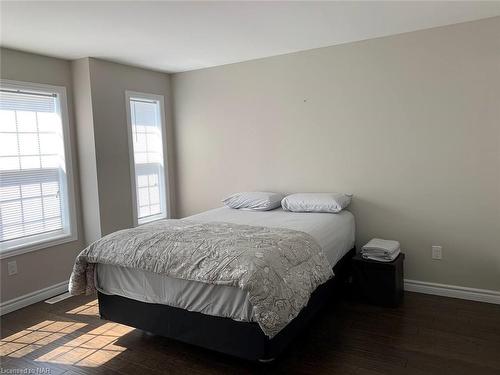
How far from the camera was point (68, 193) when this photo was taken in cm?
376

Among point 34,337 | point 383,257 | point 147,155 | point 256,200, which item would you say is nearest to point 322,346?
point 383,257

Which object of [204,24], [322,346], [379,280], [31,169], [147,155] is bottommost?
[322,346]

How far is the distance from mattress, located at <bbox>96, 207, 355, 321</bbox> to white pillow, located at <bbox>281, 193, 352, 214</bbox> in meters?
0.07

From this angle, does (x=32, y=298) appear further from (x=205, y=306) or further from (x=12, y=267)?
(x=205, y=306)

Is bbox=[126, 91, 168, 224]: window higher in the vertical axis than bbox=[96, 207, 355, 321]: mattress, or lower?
higher

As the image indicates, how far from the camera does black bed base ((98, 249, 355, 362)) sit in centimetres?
211

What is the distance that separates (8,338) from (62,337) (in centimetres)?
42

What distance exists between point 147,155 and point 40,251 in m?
1.57

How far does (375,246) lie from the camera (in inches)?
123

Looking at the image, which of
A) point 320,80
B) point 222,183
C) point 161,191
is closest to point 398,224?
point 320,80

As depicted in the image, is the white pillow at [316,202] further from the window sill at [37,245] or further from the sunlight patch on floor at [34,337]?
the window sill at [37,245]

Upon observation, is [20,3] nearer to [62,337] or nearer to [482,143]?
[62,337]

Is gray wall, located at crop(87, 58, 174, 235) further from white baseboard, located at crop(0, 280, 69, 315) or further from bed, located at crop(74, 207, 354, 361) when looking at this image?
bed, located at crop(74, 207, 354, 361)

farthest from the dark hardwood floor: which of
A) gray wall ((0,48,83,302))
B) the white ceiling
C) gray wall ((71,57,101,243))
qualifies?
the white ceiling
